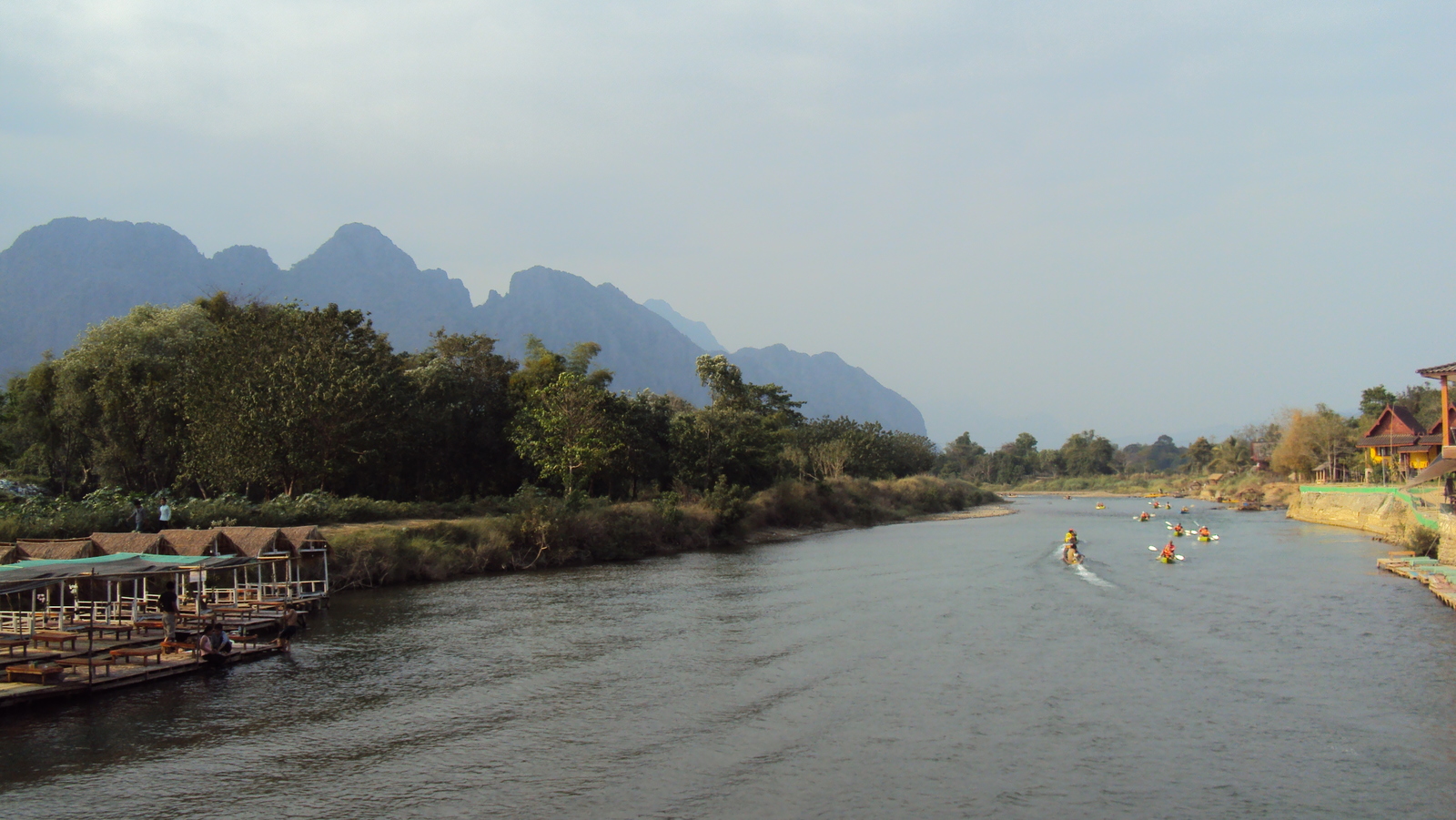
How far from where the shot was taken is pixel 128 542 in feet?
108

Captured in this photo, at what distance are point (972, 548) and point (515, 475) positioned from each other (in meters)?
33.8

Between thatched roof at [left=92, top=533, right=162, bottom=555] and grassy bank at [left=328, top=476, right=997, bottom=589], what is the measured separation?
823 cm

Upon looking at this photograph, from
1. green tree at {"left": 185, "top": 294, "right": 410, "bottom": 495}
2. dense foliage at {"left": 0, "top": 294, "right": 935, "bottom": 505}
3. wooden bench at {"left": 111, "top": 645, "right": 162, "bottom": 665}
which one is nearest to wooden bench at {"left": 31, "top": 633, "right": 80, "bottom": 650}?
wooden bench at {"left": 111, "top": 645, "right": 162, "bottom": 665}

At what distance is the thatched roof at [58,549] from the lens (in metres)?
30.1

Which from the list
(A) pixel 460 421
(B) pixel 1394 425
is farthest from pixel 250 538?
(B) pixel 1394 425

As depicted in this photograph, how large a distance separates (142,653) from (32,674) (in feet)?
11.5

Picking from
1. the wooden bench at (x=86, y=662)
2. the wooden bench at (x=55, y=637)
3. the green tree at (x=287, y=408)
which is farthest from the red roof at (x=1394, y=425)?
the wooden bench at (x=55, y=637)

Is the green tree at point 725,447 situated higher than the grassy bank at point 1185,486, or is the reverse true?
the green tree at point 725,447

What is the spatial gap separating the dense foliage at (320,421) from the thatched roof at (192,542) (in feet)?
49.9

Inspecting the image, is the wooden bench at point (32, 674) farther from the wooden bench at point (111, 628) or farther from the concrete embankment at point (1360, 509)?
the concrete embankment at point (1360, 509)

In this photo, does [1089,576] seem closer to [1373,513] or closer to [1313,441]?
[1373,513]

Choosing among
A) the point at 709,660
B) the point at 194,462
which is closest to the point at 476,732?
the point at 709,660

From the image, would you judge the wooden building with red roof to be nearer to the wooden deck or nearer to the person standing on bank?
the wooden deck

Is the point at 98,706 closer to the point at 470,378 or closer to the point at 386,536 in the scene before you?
the point at 386,536
